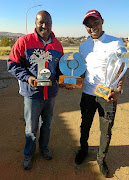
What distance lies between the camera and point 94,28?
196 cm

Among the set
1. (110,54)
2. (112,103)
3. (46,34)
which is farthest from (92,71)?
(46,34)

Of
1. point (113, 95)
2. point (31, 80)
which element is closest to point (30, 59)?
point (31, 80)

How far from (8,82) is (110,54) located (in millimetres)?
5761

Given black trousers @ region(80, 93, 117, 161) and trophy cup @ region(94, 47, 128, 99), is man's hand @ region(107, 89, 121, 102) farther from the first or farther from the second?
black trousers @ region(80, 93, 117, 161)

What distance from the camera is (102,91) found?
1941 mm

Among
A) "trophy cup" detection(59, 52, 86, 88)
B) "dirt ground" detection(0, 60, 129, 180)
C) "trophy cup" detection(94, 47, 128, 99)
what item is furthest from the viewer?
"dirt ground" detection(0, 60, 129, 180)

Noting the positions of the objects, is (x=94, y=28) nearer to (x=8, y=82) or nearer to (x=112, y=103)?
(x=112, y=103)

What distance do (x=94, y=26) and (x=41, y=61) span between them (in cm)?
72

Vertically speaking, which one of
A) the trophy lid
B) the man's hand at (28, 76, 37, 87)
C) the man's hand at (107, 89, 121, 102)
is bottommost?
the man's hand at (107, 89, 121, 102)

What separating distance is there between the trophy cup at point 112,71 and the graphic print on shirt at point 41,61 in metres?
0.62

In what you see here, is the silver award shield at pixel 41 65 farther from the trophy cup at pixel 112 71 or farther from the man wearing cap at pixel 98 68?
the trophy cup at pixel 112 71

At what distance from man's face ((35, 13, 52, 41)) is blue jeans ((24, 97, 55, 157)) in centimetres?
79

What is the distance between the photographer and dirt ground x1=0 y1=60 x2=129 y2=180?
2402mm

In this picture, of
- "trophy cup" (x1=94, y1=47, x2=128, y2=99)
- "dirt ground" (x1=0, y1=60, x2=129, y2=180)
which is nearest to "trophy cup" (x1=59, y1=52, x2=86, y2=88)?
"trophy cup" (x1=94, y1=47, x2=128, y2=99)
